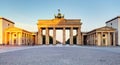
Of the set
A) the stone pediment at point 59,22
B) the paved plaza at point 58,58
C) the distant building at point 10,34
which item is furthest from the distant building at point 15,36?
the paved plaza at point 58,58

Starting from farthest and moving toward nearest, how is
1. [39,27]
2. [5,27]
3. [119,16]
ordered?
[39,27] → [5,27] → [119,16]

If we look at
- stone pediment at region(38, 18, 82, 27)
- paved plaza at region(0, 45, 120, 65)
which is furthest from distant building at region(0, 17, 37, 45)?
paved plaza at region(0, 45, 120, 65)

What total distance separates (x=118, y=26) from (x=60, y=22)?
77.2ft

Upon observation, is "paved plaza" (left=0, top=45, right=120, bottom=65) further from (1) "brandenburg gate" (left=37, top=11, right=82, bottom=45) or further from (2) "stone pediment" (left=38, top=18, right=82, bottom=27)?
(2) "stone pediment" (left=38, top=18, right=82, bottom=27)

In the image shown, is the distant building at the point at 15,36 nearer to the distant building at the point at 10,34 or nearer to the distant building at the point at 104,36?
the distant building at the point at 10,34

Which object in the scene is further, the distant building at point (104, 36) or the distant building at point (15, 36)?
the distant building at point (15, 36)

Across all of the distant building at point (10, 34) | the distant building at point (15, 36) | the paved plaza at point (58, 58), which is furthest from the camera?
the distant building at point (15, 36)

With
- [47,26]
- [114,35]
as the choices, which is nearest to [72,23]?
[47,26]

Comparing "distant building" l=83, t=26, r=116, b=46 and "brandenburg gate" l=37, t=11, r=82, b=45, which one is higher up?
"brandenburg gate" l=37, t=11, r=82, b=45

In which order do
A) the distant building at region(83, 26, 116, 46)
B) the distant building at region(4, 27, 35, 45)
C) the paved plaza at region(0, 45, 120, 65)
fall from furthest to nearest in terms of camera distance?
the distant building at region(4, 27, 35, 45) → the distant building at region(83, 26, 116, 46) → the paved plaza at region(0, 45, 120, 65)

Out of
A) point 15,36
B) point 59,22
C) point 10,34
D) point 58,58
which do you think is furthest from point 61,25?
point 58,58

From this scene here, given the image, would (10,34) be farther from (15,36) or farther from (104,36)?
(104,36)

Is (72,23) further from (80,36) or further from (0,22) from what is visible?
(0,22)

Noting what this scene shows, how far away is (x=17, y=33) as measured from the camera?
3034 inches
